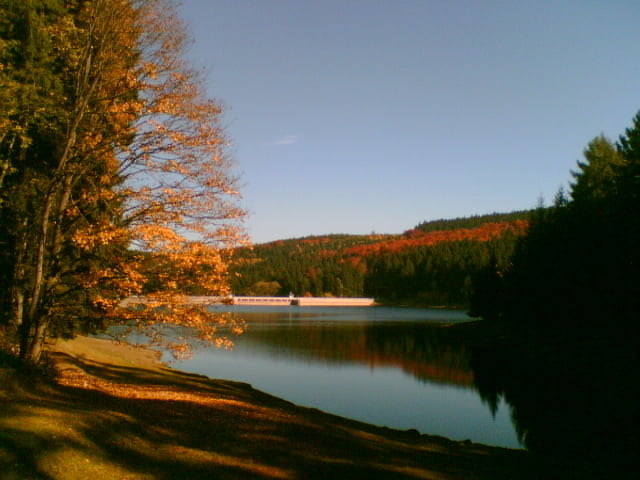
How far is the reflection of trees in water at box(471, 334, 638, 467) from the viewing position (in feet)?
52.9

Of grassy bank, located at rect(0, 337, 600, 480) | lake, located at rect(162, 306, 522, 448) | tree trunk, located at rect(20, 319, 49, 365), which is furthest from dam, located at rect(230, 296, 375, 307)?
tree trunk, located at rect(20, 319, 49, 365)

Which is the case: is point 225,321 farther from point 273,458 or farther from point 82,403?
point 273,458

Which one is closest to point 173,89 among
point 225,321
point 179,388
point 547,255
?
point 225,321

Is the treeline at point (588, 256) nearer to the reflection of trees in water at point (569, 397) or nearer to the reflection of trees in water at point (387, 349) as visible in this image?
the reflection of trees in water at point (569, 397)

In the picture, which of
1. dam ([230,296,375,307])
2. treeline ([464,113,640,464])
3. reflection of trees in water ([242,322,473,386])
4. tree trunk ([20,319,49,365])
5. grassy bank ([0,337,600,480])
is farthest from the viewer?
dam ([230,296,375,307])

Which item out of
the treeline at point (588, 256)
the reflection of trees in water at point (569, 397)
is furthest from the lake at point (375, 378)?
the treeline at point (588, 256)

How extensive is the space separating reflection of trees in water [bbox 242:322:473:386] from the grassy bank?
1614 cm

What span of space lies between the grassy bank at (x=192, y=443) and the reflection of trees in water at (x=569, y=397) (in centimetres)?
421

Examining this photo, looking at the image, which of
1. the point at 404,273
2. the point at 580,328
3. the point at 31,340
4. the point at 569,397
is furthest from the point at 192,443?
the point at 404,273

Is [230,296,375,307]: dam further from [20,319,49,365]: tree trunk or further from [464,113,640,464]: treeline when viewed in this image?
[20,319,49,365]: tree trunk

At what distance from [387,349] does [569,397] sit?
725 inches

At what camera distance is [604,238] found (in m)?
29.6

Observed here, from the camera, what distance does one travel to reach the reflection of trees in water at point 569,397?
52.9ft

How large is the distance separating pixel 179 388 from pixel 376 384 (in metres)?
12.0
